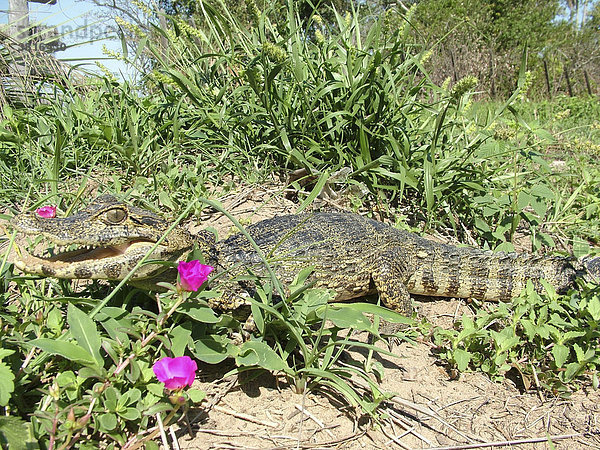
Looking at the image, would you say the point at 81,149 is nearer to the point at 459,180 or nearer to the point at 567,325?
the point at 459,180

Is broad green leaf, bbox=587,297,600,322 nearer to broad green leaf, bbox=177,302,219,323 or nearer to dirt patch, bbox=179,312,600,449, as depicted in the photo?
dirt patch, bbox=179,312,600,449

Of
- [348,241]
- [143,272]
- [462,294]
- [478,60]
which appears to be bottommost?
[462,294]

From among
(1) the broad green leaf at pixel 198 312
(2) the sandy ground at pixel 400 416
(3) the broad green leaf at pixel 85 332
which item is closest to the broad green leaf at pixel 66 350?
(3) the broad green leaf at pixel 85 332

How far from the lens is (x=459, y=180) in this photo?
3.40 meters

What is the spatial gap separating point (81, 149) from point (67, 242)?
6.14ft

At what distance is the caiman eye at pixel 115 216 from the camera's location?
2010 mm

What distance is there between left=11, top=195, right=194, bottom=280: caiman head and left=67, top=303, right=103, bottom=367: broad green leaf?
36cm

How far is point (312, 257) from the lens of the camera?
2.31m

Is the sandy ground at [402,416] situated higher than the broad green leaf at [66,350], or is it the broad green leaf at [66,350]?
the broad green leaf at [66,350]

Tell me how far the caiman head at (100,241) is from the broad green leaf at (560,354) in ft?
6.41

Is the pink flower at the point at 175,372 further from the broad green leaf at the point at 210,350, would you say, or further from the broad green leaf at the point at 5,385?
the broad green leaf at the point at 5,385

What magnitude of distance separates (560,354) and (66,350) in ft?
7.16

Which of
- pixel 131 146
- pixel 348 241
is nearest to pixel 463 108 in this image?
pixel 348 241

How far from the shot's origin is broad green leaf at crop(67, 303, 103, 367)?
4.80 feet
